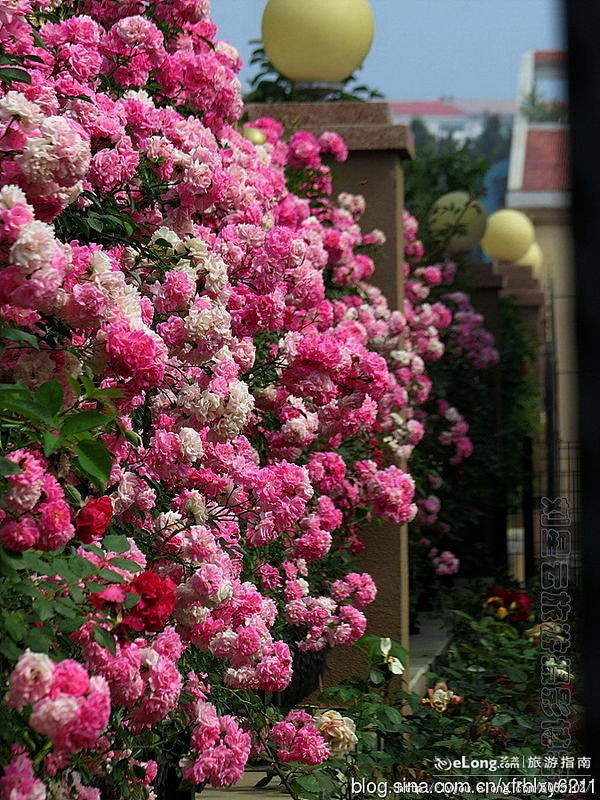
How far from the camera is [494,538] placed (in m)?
8.14

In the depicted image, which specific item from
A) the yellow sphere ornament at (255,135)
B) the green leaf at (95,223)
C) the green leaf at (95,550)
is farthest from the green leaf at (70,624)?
the yellow sphere ornament at (255,135)

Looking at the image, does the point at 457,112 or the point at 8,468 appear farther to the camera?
the point at 457,112

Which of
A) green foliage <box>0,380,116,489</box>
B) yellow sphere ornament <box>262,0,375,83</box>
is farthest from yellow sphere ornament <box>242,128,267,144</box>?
green foliage <box>0,380,116,489</box>

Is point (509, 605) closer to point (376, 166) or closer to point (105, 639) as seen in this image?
point (376, 166)

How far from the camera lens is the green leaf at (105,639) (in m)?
1.54

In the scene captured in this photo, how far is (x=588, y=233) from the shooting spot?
0.51 m

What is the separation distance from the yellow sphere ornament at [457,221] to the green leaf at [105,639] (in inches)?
252

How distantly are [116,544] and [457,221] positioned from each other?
6628mm

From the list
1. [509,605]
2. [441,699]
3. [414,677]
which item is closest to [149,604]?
[441,699]

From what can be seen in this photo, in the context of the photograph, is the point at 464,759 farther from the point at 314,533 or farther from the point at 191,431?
the point at 191,431

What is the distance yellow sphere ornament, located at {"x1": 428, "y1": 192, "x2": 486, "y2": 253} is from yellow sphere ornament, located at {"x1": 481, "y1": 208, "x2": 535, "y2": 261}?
7.52 ft

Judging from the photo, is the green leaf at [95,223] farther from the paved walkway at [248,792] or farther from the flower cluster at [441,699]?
the flower cluster at [441,699]

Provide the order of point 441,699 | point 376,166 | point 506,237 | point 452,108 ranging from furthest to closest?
point 452,108 → point 506,237 → point 376,166 → point 441,699

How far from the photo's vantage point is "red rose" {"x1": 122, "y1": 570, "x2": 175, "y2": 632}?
1626mm
